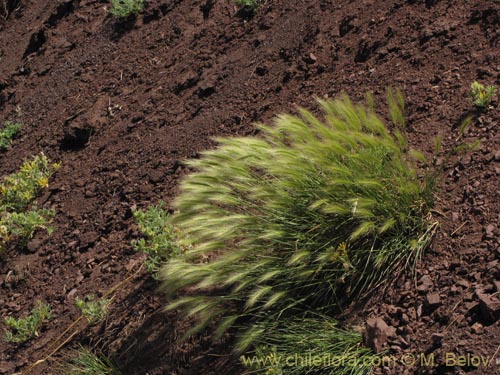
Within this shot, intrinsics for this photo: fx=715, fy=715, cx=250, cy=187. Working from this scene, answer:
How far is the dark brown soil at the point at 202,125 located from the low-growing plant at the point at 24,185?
0.36ft

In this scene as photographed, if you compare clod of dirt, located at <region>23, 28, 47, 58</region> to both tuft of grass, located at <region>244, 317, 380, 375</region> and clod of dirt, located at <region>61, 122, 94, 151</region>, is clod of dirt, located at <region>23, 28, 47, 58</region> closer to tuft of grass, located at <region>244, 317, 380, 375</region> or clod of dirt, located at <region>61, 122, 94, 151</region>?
clod of dirt, located at <region>61, 122, 94, 151</region>

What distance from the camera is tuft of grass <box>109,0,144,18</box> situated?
21.6ft

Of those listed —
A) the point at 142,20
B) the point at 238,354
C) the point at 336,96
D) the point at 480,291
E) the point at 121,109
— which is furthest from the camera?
the point at 142,20

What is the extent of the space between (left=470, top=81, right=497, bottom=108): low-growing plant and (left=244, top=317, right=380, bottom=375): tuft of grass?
1.44 meters

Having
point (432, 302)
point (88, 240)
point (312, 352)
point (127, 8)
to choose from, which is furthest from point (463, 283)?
point (127, 8)

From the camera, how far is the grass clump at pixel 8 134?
6500 millimetres

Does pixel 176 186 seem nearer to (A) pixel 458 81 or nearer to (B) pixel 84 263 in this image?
(B) pixel 84 263

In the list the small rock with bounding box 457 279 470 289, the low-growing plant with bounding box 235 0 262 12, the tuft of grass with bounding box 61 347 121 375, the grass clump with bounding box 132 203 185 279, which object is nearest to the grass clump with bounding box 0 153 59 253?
the grass clump with bounding box 132 203 185 279

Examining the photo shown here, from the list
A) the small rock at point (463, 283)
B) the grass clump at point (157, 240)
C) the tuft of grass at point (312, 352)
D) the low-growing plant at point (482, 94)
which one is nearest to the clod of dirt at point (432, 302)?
the small rock at point (463, 283)

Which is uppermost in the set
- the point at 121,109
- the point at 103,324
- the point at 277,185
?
the point at 121,109

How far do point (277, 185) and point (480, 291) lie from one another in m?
1.13

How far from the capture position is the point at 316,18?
5.28 metres

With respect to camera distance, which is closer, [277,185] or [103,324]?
[277,185]

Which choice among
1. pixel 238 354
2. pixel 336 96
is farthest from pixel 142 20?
pixel 238 354
